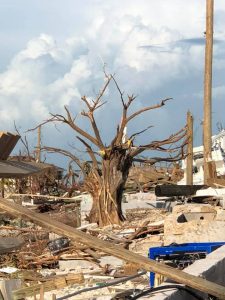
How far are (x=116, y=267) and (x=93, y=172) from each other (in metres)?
7.87

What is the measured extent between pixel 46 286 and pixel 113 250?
3.27 metres

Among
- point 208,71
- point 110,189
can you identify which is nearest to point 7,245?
point 110,189

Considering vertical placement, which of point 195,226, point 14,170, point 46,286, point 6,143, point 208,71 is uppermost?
point 208,71

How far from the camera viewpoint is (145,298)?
6.27 metres

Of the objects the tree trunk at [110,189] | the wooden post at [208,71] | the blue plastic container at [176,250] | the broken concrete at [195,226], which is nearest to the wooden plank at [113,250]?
the blue plastic container at [176,250]

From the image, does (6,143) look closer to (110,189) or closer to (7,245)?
(7,245)

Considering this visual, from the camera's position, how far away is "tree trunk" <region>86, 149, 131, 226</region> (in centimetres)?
2153

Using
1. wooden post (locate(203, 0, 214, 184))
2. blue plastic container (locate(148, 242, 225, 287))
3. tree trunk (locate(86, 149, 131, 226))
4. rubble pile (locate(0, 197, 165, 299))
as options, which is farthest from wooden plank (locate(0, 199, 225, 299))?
wooden post (locate(203, 0, 214, 184))

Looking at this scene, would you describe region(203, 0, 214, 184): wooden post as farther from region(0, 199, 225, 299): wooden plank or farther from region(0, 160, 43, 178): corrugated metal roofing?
region(0, 199, 225, 299): wooden plank

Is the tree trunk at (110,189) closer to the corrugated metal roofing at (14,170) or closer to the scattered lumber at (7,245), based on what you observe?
the corrugated metal roofing at (14,170)

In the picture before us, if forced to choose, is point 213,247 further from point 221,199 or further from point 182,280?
point 221,199

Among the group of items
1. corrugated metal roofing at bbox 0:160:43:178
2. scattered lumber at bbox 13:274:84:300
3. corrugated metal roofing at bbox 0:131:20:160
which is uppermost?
corrugated metal roofing at bbox 0:131:20:160

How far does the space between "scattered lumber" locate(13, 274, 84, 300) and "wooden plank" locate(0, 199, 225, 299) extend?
1755 millimetres

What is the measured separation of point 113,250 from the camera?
650 cm
